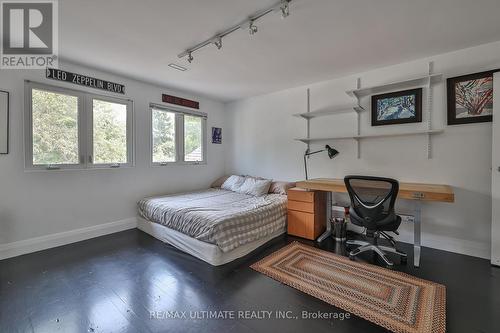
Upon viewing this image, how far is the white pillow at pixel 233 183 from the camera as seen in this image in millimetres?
4323

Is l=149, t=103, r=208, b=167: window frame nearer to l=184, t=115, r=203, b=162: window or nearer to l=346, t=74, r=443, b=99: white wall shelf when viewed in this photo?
l=184, t=115, r=203, b=162: window

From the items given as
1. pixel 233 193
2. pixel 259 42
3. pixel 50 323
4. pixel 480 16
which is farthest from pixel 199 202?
pixel 480 16

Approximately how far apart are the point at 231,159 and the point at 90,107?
279 centimetres

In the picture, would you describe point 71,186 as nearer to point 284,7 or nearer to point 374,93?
point 284,7

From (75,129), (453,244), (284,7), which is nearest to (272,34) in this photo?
(284,7)

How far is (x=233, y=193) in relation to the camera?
4.10 meters

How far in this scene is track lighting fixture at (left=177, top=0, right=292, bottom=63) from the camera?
182 cm

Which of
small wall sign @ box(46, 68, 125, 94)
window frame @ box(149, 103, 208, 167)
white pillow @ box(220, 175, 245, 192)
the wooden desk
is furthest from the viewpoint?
white pillow @ box(220, 175, 245, 192)

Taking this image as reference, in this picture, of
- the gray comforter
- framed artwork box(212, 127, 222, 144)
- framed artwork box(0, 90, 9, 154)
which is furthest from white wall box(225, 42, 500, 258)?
framed artwork box(0, 90, 9, 154)

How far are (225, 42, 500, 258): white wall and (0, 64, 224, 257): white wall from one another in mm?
2149

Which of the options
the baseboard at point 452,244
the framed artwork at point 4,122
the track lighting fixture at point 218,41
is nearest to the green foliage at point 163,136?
the framed artwork at point 4,122

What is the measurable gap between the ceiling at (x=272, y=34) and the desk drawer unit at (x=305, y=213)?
73.0 inches

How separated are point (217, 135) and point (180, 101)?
112 centimetres

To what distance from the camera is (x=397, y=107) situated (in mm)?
3043
